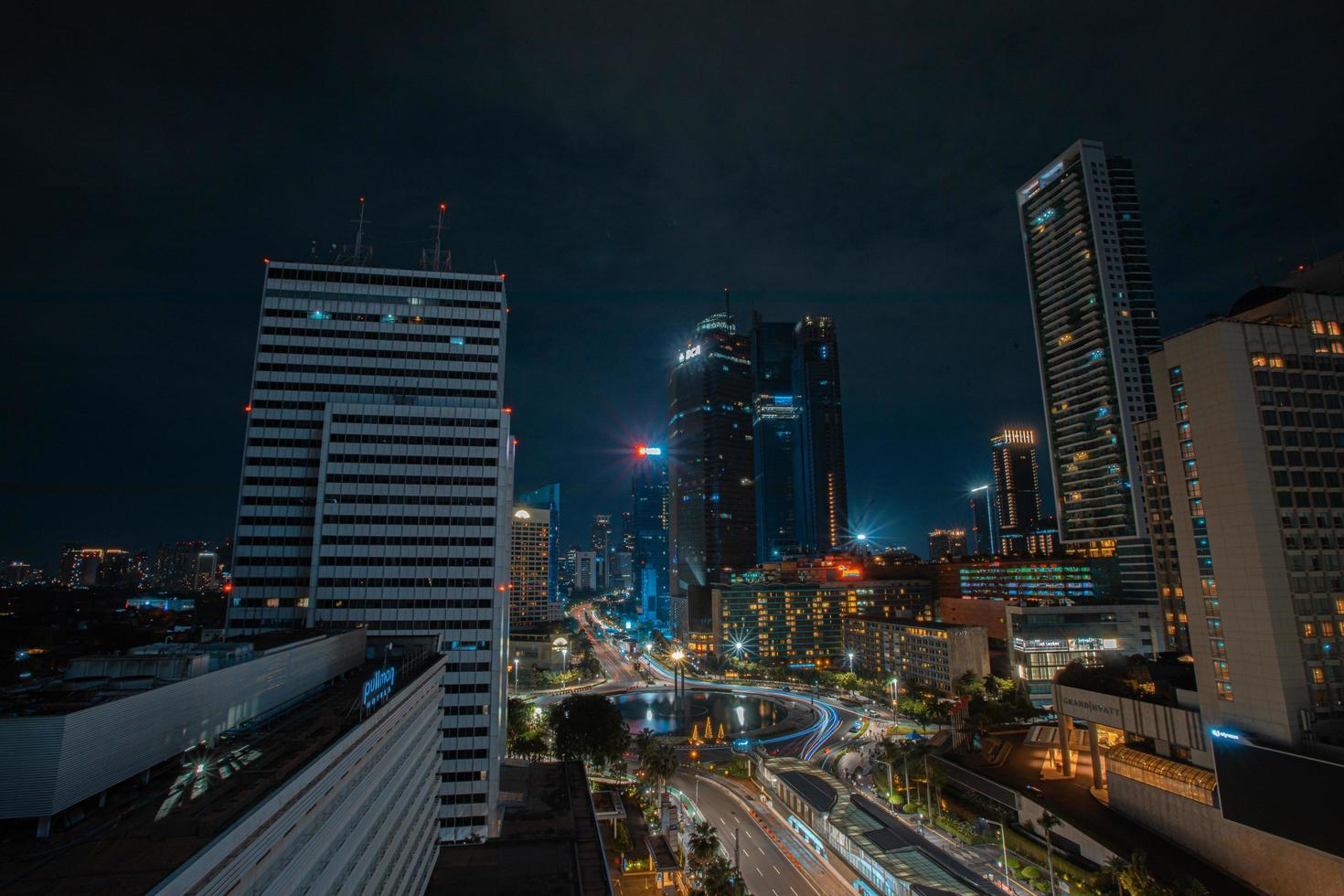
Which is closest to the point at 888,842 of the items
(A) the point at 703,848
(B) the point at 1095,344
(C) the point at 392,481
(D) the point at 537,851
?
(A) the point at 703,848

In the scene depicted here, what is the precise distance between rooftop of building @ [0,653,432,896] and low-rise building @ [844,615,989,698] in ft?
475

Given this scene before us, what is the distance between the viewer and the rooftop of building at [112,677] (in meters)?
23.7

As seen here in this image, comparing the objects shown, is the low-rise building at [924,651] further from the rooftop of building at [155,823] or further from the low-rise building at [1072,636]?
the rooftop of building at [155,823]

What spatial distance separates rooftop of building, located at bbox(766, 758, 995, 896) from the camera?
61.9m

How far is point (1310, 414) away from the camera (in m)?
63.4

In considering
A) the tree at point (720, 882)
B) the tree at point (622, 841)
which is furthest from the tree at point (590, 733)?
the tree at point (720, 882)

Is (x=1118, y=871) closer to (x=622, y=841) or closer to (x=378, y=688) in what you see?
(x=622, y=841)

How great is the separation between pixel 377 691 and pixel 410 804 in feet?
38.6

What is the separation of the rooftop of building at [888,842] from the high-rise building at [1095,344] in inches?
4973

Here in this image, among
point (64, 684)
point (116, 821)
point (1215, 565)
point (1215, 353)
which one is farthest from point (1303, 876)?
point (64, 684)

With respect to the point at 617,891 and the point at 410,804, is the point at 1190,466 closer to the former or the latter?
the point at 617,891

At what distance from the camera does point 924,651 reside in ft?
511

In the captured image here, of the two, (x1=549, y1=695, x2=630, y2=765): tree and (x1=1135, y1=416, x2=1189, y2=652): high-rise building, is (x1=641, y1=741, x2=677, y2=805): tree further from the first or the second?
(x1=1135, y1=416, x2=1189, y2=652): high-rise building

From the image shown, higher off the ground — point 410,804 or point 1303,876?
point 410,804
